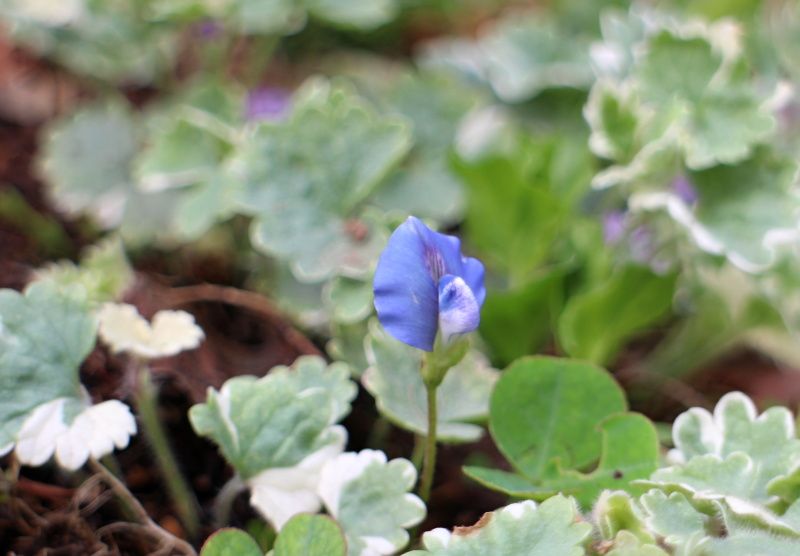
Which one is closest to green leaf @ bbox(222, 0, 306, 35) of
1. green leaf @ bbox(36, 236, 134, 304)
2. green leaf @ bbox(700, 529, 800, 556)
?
green leaf @ bbox(36, 236, 134, 304)

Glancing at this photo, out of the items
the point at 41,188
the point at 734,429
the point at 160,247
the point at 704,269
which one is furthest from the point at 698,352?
the point at 41,188

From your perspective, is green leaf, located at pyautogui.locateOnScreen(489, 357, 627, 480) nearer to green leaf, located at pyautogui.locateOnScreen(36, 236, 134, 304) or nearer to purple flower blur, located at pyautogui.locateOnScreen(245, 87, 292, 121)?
green leaf, located at pyautogui.locateOnScreen(36, 236, 134, 304)

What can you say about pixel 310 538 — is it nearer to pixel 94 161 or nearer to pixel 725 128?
pixel 725 128

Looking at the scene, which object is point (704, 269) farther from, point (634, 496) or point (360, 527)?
point (360, 527)

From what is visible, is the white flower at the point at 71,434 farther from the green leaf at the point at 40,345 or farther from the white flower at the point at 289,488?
the white flower at the point at 289,488

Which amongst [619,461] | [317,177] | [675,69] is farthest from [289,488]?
[675,69]
